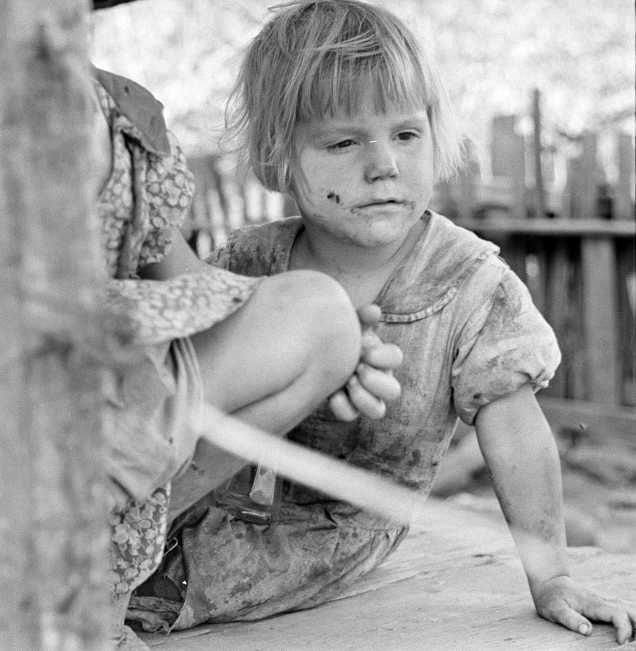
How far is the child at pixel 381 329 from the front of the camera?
224 centimetres

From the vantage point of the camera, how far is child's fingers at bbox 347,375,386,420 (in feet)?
5.99

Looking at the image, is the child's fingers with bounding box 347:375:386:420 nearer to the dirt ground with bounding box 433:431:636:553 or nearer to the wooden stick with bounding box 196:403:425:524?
the wooden stick with bounding box 196:403:425:524

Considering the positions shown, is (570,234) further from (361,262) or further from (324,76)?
(324,76)

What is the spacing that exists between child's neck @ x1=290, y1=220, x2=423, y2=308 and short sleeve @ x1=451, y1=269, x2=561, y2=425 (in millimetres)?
220

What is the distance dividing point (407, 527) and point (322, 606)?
0.31 m

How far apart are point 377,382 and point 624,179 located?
4.03m

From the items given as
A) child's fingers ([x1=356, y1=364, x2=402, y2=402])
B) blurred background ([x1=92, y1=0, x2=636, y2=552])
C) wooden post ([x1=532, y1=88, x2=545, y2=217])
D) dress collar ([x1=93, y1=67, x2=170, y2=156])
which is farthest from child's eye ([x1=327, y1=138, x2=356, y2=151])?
wooden post ([x1=532, y1=88, x2=545, y2=217])

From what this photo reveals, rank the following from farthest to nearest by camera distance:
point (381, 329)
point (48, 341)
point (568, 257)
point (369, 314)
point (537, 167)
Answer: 1. point (537, 167)
2. point (568, 257)
3. point (381, 329)
4. point (369, 314)
5. point (48, 341)

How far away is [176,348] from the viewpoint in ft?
5.80

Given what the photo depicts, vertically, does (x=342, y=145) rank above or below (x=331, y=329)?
above

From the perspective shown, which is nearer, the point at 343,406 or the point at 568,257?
the point at 343,406

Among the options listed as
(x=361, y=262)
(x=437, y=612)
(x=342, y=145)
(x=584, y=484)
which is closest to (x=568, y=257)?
(x=584, y=484)

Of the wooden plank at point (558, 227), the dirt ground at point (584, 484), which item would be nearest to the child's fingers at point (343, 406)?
the dirt ground at point (584, 484)

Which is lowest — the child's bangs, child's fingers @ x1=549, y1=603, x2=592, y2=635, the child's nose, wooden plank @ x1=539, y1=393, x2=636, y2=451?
wooden plank @ x1=539, y1=393, x2=636, y2=451
